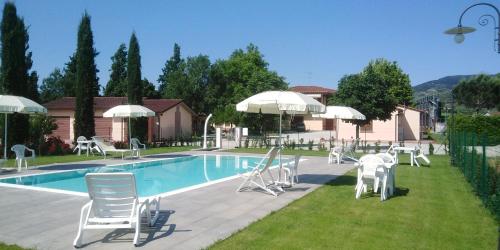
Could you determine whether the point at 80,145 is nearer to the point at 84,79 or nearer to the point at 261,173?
the point at 84,79

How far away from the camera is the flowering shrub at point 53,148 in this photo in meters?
20.4

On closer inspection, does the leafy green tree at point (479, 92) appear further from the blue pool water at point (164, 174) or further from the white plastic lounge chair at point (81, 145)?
the white plastic lounge chair at point (81, 145)

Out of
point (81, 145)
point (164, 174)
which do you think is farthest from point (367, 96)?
point (81, 145)

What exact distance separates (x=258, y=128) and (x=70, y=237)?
32650mm

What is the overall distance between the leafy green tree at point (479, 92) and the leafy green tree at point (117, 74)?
49.0 m

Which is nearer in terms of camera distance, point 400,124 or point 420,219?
point 420,219

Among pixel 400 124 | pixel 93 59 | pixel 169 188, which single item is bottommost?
pixel 169 188

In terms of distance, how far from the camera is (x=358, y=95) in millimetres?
26562

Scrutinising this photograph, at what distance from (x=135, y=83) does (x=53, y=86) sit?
4989cm

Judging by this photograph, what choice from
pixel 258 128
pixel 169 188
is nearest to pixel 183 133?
pixel 258 128

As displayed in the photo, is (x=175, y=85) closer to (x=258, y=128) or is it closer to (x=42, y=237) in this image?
(x=258, y=128)

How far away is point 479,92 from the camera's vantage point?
62.5 meters

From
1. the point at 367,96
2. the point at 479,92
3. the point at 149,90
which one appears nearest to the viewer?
the point at 367,96

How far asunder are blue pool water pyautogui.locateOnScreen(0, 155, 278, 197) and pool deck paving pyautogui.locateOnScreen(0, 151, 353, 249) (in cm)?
176
